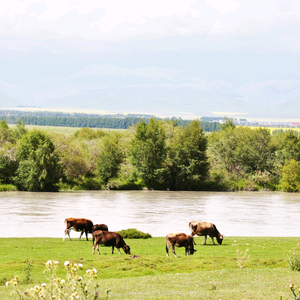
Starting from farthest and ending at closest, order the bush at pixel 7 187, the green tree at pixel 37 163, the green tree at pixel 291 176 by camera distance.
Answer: the green tree at pixel 291 176 → the bush at pixel 7 187 → the green tree at pixel 37 163

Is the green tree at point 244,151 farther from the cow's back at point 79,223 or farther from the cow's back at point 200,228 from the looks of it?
the cow's back at point 79,223

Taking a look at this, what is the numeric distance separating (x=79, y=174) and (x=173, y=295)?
→ 187 feet

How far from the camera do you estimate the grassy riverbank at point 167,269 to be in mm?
11180

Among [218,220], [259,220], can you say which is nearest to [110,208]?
[218,220]

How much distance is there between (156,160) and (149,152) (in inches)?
66.7

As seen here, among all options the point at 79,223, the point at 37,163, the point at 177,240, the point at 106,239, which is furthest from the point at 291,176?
the point at 106,239

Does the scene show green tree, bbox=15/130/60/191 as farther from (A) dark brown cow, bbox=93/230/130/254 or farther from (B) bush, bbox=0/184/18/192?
(A) dark brown cow, bbox=93/230/130/254

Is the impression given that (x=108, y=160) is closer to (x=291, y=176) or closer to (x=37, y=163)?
(x=37, y=163)

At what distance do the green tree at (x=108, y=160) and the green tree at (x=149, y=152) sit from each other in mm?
2758

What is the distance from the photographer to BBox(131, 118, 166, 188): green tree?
225 ft

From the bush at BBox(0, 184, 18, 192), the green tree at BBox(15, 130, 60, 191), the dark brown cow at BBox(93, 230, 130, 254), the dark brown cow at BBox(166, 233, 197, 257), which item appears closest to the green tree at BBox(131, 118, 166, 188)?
the green tree at BBox(15, 130, 60, 191)

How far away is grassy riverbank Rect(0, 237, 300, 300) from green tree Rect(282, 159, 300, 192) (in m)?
45.8

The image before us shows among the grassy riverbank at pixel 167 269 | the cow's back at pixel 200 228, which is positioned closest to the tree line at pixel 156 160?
the grassy riverbank at pixel 167 269

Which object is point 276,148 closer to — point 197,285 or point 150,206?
point 150,206
